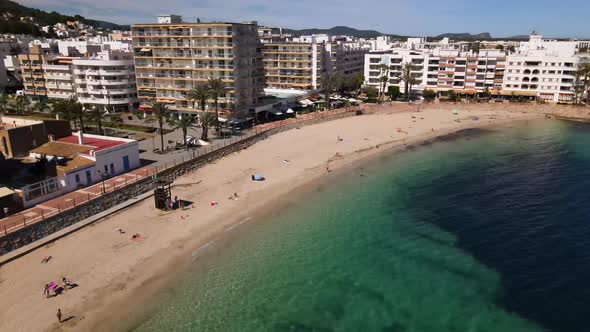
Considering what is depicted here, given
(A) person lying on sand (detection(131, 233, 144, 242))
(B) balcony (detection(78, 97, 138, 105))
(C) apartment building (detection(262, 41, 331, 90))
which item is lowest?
(A) person lying on sand (detection(131, 233, 144, 242))

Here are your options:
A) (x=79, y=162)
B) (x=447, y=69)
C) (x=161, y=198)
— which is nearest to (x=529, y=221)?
(x=161, y=198)

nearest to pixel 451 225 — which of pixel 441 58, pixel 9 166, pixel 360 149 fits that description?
pixel 360 149

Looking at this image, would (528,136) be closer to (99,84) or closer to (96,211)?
(96,211)

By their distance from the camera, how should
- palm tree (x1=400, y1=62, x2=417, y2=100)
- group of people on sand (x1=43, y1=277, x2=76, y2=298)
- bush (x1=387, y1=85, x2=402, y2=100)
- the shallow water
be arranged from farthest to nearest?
bush (x1=387, y1=85, x2=402, y2=100), palm tree (x1=400, y1=62, x2=417, y2=100), group of people on sand (x1=43, y1=277, x2=76, y2=298), the shallow water

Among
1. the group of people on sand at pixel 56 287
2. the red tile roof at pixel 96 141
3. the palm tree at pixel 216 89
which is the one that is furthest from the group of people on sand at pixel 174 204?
the palm tree at pixel 216 89

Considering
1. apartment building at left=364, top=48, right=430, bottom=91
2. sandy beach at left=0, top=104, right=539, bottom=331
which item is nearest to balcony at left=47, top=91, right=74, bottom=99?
sandy beach at left=0, top=104, right=539, bottom=331

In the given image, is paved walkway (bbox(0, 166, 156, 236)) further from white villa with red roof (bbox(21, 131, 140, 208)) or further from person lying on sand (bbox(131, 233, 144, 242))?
person lying on sand (bbox(131, 233, 144, 242))

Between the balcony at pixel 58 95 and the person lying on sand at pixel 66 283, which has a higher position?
the balcony at pixel 58 95

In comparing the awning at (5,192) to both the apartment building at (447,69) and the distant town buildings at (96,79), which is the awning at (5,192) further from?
the apartment building at (447,69)
